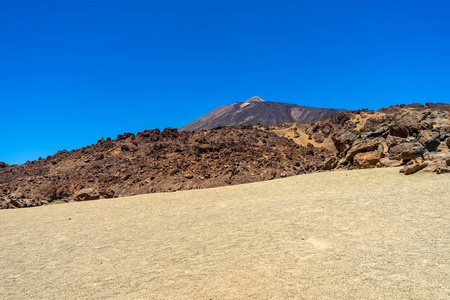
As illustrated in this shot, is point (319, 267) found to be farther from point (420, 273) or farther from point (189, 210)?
point (189, 210)

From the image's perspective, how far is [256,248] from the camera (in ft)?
20.6

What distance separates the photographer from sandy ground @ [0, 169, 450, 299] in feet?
15.0

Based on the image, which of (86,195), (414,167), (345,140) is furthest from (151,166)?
(414,167)

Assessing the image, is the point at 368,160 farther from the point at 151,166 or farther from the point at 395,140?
the point at 151,166

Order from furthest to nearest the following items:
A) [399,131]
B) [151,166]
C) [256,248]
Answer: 1. [151,166]
2. [399,131]
3. [256,248]

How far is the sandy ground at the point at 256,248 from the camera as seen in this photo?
457 centimetres

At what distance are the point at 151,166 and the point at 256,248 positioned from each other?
17075 millimetres

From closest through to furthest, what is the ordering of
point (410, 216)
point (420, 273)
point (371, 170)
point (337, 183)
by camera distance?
point (420, 273), point (410, 216), point (337, 183), point (371, 170)

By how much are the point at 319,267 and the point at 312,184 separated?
7.42 metres

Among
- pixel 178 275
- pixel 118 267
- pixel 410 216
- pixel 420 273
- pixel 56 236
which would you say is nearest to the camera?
pixel 420 273

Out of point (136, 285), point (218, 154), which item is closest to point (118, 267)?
point (136, 285)

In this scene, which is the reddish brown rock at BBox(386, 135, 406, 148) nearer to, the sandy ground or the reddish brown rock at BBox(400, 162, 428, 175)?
the sandy ground

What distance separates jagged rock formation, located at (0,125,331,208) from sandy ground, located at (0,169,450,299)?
25.4ft

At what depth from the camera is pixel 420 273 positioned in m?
4.45
